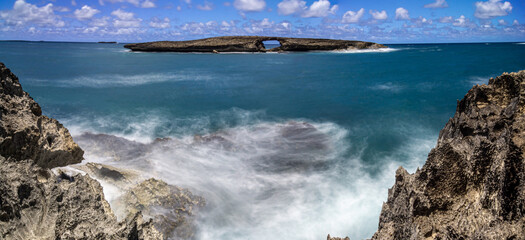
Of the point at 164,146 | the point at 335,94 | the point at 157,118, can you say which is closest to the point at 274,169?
the point at 164,146

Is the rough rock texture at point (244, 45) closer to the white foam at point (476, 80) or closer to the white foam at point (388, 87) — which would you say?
the white foam at point (388, 87)

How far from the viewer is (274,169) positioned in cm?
977

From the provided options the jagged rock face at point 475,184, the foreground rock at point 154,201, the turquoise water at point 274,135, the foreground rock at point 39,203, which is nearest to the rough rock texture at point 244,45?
the turquoise water at point 274,135

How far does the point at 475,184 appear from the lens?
11.0ft

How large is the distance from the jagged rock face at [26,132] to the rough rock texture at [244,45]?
63.0 meters

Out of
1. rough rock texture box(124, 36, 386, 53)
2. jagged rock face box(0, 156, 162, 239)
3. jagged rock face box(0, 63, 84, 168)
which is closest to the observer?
jagged rock face box(0, 156, 162, 239)

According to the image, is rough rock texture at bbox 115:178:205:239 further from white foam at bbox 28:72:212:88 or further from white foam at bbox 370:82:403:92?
white foam at bbox 28:72:212:88

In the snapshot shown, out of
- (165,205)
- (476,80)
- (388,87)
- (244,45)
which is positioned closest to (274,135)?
(165,205)

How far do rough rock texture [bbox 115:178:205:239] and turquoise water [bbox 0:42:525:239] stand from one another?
35 centimetres

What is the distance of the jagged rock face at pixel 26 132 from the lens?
4402mm

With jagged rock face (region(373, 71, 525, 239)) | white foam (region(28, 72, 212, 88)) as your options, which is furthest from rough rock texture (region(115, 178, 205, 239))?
white foam (region(28, 72, 212, 88))

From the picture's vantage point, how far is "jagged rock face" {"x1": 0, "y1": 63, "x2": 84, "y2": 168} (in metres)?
4.40

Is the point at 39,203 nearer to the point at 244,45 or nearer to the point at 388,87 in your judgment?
the point at 388,87

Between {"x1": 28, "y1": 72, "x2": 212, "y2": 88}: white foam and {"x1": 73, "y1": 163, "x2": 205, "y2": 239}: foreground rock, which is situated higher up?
{"x1": 28, "y1": 72, "x2": 212, "y2": 88}: white foam
